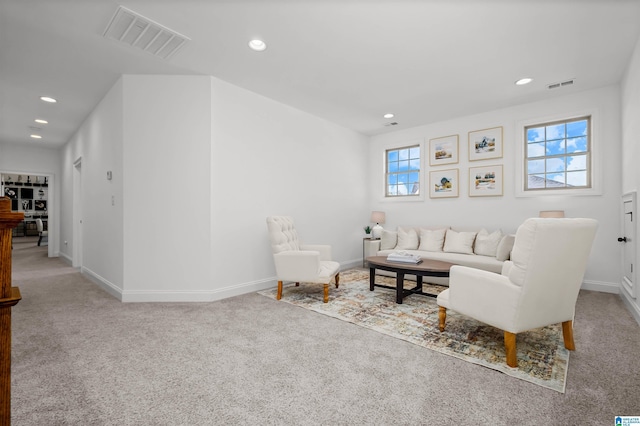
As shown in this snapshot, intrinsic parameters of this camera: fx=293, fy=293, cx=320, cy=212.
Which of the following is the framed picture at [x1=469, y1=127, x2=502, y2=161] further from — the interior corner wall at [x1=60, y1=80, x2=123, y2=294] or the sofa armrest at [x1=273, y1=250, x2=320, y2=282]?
the interior corner wall at [x1=60, y1=80, x2=123, y2=294]

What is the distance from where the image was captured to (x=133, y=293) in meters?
3.63

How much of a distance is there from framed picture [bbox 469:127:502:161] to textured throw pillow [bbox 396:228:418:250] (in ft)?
5.56

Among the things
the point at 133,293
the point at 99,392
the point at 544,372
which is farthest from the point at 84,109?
the point at 544,372

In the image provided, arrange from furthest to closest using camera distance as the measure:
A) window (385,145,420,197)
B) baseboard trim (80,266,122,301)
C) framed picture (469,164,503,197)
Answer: window (385,145,420,197)
framed picture (469,164,503,197)
baseboard trim (80,266,122,301)

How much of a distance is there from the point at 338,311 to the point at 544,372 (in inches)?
72.3

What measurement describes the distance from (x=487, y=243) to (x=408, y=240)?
1261 millimetres

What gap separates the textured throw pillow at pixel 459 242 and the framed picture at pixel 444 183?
0.89m

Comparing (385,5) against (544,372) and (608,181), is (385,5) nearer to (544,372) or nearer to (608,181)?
(544,372)

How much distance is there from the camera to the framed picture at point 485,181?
197 inches

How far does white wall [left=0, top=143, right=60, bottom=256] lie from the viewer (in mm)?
6828

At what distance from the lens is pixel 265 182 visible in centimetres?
443

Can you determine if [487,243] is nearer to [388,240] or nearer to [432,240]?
[432,240]

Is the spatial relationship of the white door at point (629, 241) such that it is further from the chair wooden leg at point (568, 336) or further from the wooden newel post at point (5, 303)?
the wooden newel post at point (5, 303)

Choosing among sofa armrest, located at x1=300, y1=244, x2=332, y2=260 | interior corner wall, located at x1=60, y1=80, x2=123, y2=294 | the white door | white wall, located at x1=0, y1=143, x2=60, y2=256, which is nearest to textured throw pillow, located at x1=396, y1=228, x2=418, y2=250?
sofa armrest, located at x1=300, y1=244, x2=332, y2=260
